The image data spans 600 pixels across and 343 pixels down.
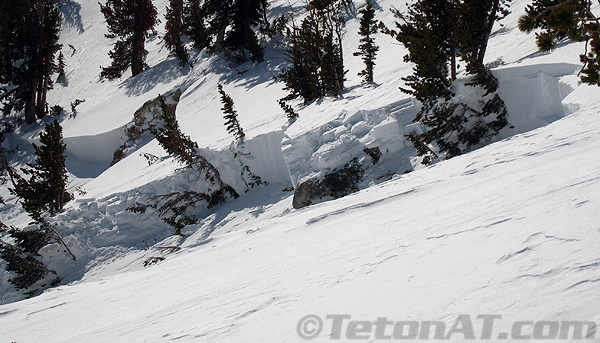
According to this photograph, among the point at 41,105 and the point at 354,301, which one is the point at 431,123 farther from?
the point at 41,105

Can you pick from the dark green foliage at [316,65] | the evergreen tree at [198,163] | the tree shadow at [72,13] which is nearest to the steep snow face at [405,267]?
the evergreen tree at [198,163]

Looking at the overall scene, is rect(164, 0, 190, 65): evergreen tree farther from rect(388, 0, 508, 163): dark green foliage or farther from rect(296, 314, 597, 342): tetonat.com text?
rect(296, 314, 597, 342): tetonat.com text

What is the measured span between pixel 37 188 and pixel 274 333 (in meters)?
12.8

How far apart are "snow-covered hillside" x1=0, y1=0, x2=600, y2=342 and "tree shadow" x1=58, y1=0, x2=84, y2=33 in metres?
33.1

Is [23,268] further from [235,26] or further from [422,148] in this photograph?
[235,26]

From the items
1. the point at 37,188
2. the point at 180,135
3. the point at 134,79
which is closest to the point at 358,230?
the point at 180,135

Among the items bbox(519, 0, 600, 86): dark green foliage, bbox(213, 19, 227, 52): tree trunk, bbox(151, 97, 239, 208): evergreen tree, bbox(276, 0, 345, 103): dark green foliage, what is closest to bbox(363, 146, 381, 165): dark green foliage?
bbox(276, 0, 345, 103): dark green foliage

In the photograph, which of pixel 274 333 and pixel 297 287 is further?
pixel 297 287

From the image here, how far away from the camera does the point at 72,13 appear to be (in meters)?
39.8

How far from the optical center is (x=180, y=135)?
1241 centimetres

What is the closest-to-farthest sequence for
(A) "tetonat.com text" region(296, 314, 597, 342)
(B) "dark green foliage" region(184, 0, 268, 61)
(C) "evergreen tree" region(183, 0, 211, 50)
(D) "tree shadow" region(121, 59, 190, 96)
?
(A) "tetonat.com text" region(296, 314, 597, 342) → (B) "dark green foliage" region(184, 0, 268, 61) → (D) "tree shadow" region(121, 59, 190, 96) → (C) "evergreen tree" region(183, 0, 211, 50)

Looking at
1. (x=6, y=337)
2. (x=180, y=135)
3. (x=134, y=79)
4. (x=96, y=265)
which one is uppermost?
(x=134, y=79)

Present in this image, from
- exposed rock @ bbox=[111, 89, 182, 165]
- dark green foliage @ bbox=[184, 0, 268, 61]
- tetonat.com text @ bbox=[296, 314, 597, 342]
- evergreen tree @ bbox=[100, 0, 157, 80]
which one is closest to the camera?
tetonat.com text @ bbox=[296, 314, 597, 342]

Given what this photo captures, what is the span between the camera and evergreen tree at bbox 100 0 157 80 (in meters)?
24.8
